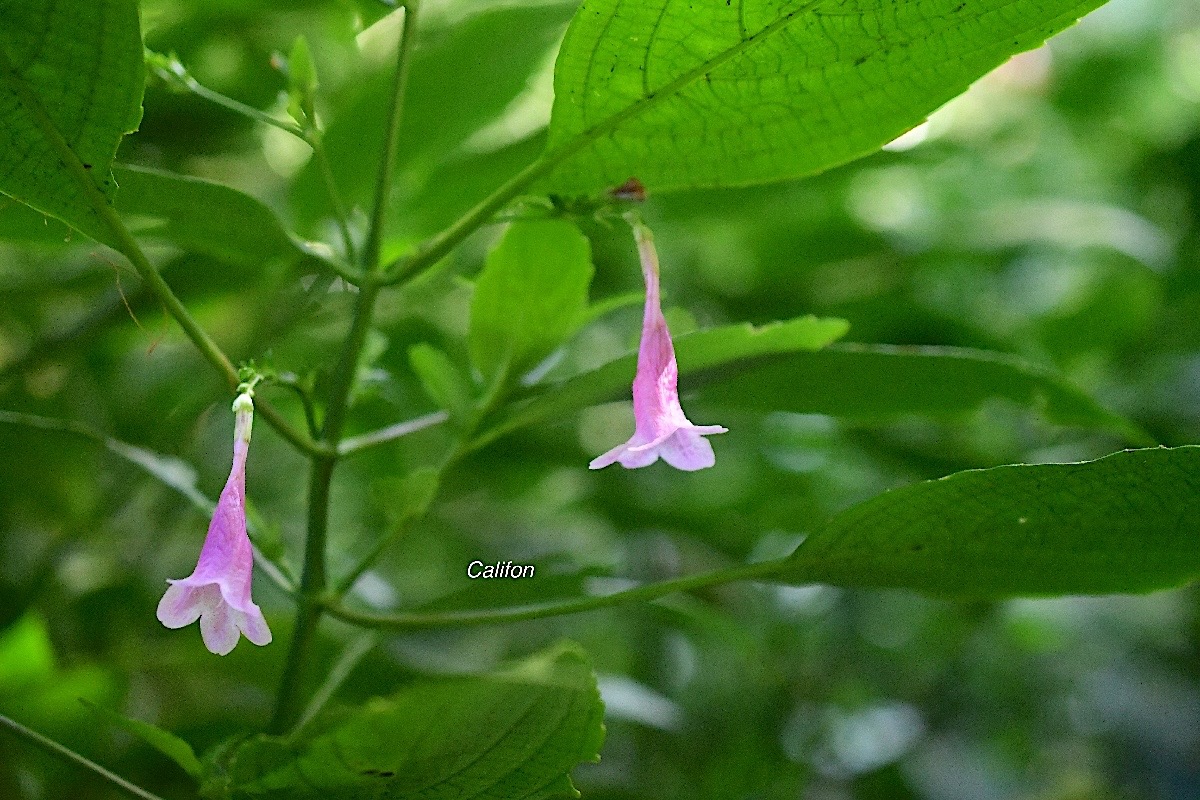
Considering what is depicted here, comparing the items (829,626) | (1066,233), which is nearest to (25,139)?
(1066,233)

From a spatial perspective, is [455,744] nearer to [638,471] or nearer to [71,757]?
[71,757]

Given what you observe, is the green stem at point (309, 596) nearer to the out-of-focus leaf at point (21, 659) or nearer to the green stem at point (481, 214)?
the green stem at point (481, 214)

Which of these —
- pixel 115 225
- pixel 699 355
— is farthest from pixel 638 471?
pixel 115 225

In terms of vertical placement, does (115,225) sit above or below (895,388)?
above

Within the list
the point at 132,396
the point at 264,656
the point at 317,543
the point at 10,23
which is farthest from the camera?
the point at 132,396

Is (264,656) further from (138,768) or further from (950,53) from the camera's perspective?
(950,53)

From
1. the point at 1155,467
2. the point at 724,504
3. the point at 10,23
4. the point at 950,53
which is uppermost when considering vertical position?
the point at 10,23

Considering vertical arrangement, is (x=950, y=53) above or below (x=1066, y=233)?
above
